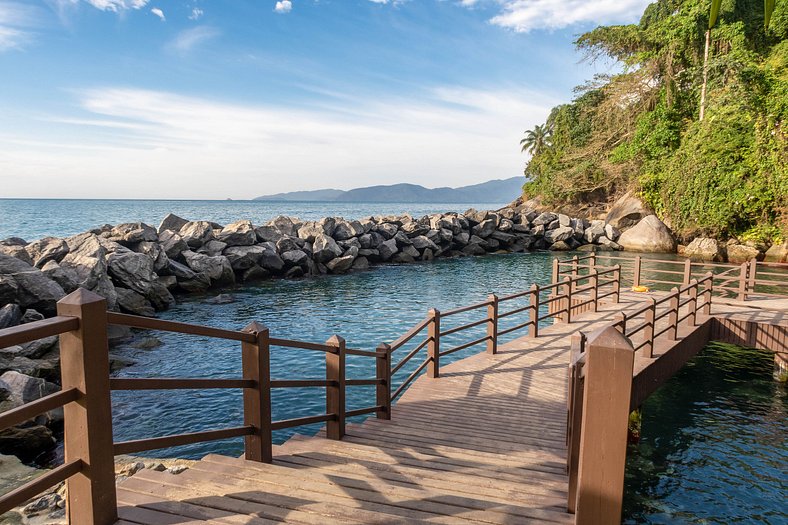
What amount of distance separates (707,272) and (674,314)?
319 inches

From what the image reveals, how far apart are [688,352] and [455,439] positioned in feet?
25.4

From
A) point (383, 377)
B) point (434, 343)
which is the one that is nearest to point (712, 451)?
point (434, 343)

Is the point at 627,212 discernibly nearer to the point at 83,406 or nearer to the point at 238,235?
the point at 238,235

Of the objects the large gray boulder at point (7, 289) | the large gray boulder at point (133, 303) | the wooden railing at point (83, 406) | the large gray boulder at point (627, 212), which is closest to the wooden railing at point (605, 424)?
the wooden railing at point (83, 406)

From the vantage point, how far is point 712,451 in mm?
8914

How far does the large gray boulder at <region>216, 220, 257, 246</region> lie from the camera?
90.4 ft

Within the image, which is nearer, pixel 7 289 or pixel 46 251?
pixel 7 289

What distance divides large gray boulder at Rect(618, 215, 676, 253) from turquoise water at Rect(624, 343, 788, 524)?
25.8 meters

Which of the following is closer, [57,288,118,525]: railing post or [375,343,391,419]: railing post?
[57,288,118,525]: railing post

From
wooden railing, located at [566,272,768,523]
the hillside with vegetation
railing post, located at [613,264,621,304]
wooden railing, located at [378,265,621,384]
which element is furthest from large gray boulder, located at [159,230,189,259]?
the hillside with vegetation

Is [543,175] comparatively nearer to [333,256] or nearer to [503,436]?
[333,256]

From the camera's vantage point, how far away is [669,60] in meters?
38.2

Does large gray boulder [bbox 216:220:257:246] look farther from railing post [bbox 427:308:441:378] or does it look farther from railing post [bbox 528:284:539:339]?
railing post [bbox 427:308:441:378]

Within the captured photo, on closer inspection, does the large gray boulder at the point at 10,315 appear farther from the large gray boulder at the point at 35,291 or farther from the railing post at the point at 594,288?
the railing post at the point at 594,288
